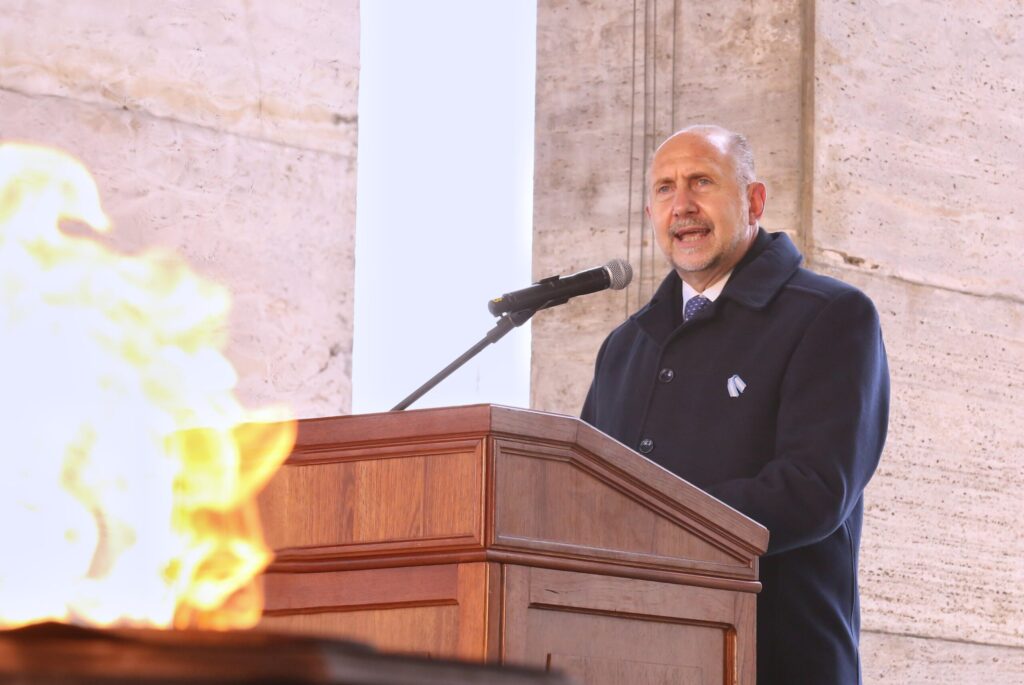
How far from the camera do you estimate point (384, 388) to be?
14.8ft

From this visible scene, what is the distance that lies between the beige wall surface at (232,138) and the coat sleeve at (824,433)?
1187 millimetres

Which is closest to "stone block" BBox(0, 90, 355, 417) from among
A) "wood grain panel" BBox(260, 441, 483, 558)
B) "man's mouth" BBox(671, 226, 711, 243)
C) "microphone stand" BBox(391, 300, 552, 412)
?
"man's mouth" BBox(671, 226, 711, 243)

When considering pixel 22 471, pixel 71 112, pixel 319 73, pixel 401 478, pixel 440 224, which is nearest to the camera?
pixel 401 478

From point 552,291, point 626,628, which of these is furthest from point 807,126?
Result: point 626,628

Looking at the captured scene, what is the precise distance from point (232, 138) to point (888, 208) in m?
1.93

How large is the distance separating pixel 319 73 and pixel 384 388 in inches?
45.9

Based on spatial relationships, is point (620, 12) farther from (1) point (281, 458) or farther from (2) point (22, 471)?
(1) point (281, 458)

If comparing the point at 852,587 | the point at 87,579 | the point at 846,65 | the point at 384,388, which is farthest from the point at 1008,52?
the point at 87,579

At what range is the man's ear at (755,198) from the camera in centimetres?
308

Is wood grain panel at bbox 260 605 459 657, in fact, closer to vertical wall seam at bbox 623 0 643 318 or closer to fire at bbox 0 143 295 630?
fire at bbox 0 143 295 630

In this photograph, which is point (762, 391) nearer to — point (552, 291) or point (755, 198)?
point (552, 291)

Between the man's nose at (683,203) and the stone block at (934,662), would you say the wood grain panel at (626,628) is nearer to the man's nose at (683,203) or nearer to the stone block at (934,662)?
the man's nose at (683,203)

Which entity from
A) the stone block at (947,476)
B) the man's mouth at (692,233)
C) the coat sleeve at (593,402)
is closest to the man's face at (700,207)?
the man's mouth at (692,233)

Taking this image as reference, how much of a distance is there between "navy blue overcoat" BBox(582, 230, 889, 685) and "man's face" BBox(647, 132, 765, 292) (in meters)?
0.05
